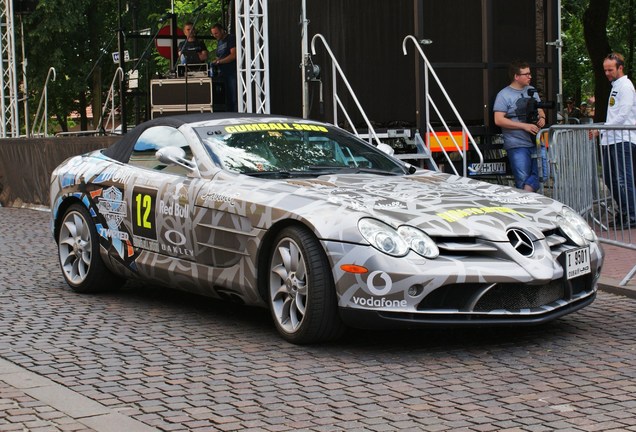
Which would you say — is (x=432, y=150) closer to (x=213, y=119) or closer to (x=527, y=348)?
(x=213, y=119)

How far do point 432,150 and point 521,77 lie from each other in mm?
1895

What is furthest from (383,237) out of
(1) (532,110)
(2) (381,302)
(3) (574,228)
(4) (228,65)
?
(4) (228,65)

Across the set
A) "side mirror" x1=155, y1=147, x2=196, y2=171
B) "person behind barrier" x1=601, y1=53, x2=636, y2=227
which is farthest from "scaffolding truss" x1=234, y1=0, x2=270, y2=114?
"side mirror" x1=155, y1=147, x2=196, y2=171

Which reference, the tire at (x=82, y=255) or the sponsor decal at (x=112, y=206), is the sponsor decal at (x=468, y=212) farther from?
the tire at (x=82, y=255)

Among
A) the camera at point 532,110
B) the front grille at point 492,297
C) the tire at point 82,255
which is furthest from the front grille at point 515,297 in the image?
the camera at point 532,110

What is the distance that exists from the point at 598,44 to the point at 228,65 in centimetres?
1171

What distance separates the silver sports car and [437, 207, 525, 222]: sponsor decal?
0.02 metres

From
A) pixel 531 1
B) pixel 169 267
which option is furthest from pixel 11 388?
pixel 531 1

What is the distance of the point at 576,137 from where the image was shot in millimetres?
10180

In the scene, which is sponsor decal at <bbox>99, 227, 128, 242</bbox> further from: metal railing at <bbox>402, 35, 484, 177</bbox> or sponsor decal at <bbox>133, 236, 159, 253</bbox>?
metal railing at <bbox>402, 35, 484, 177</bbox>

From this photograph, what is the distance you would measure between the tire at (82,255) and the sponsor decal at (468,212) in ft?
10.3

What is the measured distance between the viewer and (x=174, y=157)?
26.4 feet

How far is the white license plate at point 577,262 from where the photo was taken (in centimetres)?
709

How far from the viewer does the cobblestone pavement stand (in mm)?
5359
